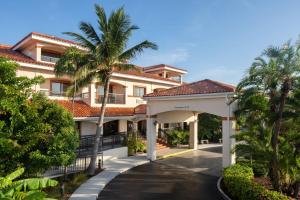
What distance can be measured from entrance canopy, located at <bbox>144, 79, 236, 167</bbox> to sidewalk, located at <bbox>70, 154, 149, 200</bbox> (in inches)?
70.6

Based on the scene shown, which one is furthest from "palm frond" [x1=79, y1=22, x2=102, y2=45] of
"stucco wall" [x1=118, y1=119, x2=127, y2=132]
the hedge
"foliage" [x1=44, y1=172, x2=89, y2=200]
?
"stucco wall" [x1=118, y1=119, x2=127, y2=132]

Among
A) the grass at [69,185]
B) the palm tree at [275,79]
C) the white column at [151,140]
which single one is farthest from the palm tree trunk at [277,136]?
the white column at [151,140]

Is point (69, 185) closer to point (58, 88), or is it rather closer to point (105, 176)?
point (105, 176)

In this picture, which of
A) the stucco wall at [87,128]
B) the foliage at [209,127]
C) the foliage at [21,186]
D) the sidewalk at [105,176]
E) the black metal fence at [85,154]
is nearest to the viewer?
the foliage at [21,186]

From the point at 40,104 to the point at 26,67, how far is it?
10.6m

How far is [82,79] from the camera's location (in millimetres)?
17094

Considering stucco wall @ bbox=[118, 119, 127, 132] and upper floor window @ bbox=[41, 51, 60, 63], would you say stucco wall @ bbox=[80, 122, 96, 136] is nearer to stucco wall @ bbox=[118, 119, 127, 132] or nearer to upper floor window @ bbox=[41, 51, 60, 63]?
Answer: stucco wall @ bbox=[118, 119, 127, 132]

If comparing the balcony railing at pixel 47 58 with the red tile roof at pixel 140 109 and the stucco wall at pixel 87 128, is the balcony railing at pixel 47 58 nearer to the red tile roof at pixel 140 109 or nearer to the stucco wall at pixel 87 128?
the stucco wall at pixel 87 128

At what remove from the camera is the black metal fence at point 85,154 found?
53.5 feet

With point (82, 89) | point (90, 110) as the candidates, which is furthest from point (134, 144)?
point (82, 89)

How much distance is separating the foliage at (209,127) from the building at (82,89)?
8.12 meters

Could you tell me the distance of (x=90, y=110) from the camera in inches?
946

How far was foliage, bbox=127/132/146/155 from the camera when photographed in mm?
24234

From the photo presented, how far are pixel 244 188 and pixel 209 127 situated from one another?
74.9ft
